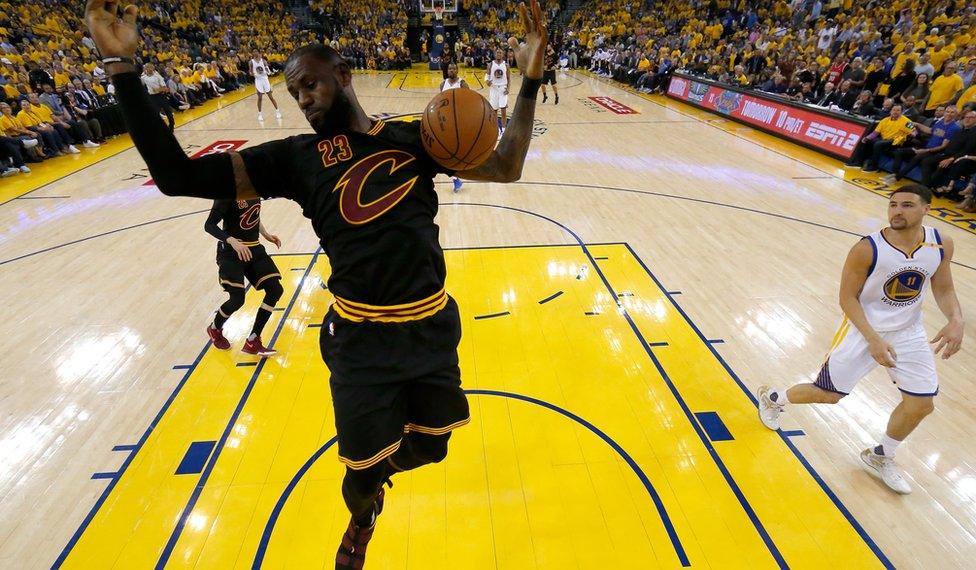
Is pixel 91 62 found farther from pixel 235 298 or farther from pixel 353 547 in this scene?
pixel 353 547

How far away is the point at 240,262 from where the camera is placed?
14.6 feet

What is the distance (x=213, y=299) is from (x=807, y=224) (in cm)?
811

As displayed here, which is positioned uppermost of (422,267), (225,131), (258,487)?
(422,267)

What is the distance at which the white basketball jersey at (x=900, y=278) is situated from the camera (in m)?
3.01

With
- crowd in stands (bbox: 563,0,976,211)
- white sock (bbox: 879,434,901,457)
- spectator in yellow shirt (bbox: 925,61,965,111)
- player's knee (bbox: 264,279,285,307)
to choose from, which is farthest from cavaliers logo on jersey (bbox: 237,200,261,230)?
spectator in yellow shirt (bbox: 925,61,965,111)

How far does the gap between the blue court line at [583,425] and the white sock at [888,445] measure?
1.53 metres

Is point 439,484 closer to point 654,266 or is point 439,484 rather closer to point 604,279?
point 604,279

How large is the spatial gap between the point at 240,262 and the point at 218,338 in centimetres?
84

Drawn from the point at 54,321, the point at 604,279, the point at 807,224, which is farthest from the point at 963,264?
the point at 54,321

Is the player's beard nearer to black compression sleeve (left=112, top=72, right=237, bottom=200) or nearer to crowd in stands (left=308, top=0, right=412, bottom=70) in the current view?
black compression sleeve (left=112, top=72, right=237, bottom=200)

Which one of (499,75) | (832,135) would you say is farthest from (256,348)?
(832,135)

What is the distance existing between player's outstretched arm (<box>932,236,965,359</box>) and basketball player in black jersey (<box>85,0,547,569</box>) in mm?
2706

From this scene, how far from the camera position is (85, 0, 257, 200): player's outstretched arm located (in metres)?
1.60

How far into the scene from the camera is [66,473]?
3.54 metres
